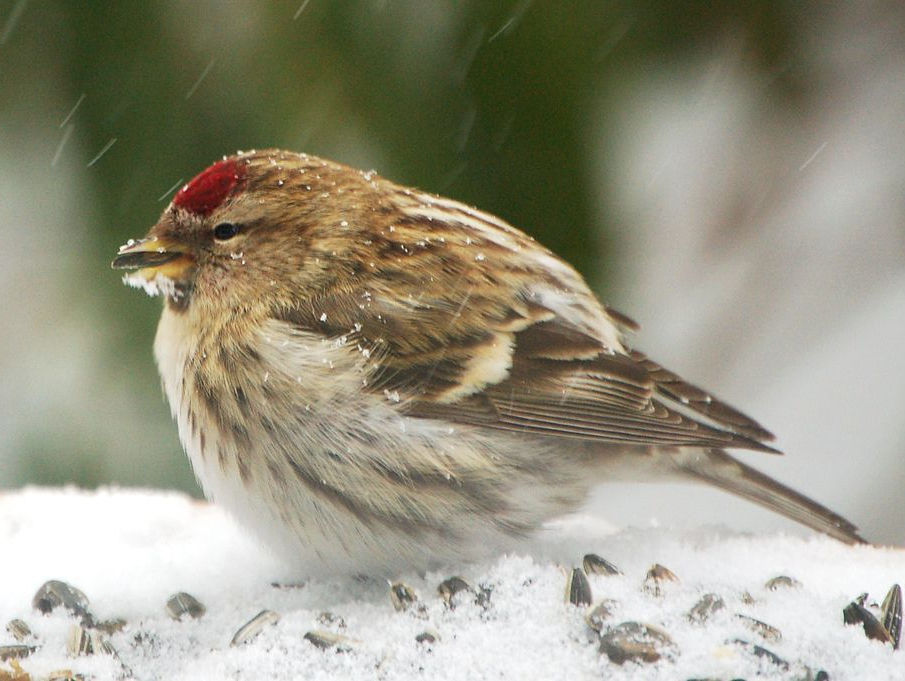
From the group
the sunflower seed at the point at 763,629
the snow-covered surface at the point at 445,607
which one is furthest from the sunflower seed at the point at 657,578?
the sunflower seed at the point at 763,629

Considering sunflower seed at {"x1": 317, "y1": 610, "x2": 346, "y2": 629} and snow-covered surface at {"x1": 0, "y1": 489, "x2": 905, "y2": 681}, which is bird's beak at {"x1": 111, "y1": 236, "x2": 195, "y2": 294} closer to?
snow-covered surface at {"x1": 0, "y1": 489, "x2": 905, "y2": 681}

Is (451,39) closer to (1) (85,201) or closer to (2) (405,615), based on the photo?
(1) (85,201)

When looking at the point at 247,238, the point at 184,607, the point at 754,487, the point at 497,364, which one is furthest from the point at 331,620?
the point at 754,487

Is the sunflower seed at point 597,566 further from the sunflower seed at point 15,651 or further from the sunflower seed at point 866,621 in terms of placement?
the sunflower seed at point 15,651

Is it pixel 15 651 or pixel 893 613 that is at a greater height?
pixel 893 613

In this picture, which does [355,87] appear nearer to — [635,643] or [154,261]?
[154,261]

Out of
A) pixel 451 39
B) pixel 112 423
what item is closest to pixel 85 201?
pixel 112 423
